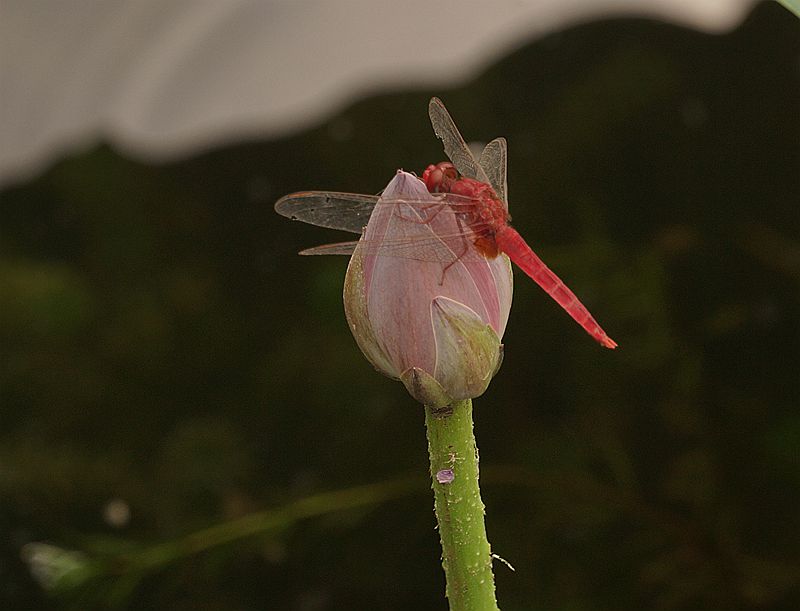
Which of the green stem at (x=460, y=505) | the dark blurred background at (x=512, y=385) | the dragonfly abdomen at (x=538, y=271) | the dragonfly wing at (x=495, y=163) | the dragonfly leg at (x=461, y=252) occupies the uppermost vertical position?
the dragonfly wing at (x=495, y=163)

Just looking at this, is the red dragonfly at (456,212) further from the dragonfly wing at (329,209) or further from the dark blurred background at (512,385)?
the dark blurred background at (512,385)

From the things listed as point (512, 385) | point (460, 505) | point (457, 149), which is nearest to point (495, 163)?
point (457, 149)

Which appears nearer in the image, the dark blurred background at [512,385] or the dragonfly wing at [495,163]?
the dragonfly wing at [495,163]

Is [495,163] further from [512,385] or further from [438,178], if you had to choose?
[512,385]

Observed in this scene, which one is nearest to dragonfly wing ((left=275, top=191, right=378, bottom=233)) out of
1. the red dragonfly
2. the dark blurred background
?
the red dragonfly

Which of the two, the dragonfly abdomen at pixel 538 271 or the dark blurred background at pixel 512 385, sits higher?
the dragonfly abdomen at pixel 538 271

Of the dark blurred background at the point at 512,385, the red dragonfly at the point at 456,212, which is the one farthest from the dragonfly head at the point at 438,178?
the dark blurred background at the point at 512,385

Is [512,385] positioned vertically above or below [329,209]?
below

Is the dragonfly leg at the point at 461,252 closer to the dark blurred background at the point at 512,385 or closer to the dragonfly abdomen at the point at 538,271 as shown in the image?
the dragonfly abdomen at the point at 538,271
